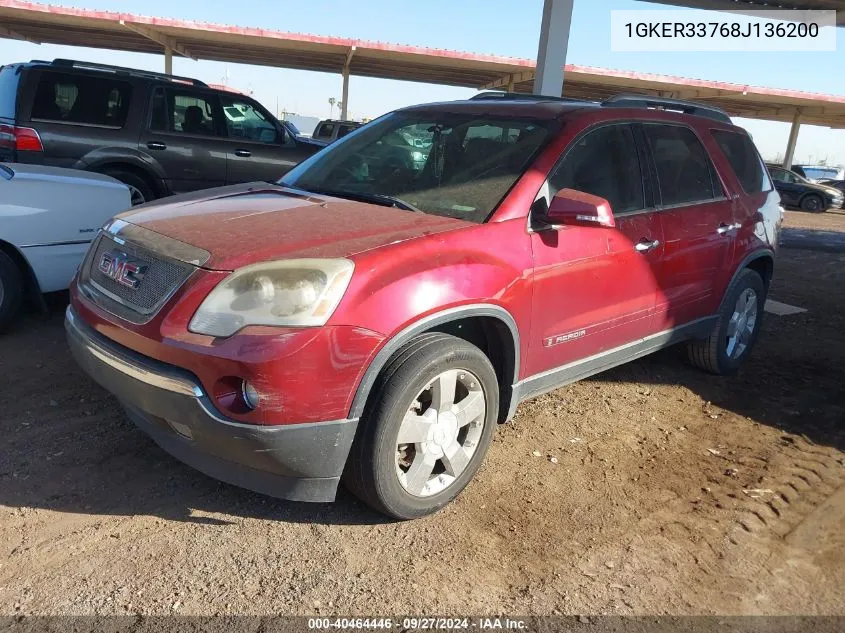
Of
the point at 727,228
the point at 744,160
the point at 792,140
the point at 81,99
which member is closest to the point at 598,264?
the point at 727,228

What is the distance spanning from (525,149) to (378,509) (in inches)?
75.5

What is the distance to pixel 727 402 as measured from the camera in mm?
4586

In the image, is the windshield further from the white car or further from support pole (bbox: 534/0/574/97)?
support pole (bbox: 534/0/574/97)

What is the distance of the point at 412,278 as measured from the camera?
107 inches

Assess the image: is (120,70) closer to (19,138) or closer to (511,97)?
(19,138)

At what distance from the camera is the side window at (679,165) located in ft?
13.4

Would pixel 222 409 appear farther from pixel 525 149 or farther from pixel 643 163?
pixel 643 163

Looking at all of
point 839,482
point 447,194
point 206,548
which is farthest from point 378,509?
point 839,482

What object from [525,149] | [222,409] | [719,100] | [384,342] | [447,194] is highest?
[719,100]

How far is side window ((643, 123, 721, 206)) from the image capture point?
13.4 feet

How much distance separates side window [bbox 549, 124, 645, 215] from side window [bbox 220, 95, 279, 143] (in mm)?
5769

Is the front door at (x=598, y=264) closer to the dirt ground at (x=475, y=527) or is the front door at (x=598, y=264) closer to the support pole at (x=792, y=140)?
the dirt ground at (x=475, y=527)

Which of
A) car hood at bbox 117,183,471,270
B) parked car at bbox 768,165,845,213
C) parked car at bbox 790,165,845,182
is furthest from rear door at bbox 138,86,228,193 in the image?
parked car at bbox 790,165,845,182

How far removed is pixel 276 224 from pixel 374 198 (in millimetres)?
692
